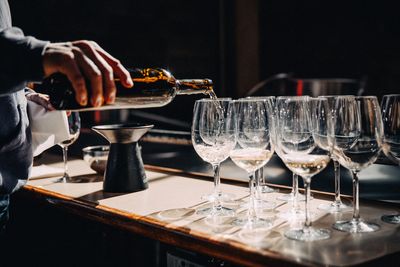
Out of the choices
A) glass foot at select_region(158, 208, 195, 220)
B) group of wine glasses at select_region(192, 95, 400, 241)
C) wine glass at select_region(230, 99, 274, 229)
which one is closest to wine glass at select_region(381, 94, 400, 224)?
group of wine glasses at select_region(192, 95, 400, 241)

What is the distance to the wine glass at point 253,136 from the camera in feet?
3.96

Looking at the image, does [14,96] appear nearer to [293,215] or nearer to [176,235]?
[176,235]

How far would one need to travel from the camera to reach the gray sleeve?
3.30ft

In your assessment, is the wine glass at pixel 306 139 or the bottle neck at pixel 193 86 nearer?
the wine glass at pixel 306 139

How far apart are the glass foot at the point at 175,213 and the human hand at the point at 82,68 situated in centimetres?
38

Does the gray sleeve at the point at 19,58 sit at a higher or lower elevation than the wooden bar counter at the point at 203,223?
higher

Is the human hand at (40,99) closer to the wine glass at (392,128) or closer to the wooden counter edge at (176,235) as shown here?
the wooden counter edge at (176,235)

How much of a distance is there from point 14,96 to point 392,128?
1016 millimetres

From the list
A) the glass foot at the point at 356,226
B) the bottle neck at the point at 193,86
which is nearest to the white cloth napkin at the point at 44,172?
the bottle neck at the point at 193,86

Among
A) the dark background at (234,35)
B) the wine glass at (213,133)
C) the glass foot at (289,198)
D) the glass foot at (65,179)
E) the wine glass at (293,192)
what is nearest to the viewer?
the wine glass at (293,192)

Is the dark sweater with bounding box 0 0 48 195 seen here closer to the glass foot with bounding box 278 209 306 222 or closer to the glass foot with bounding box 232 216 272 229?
the glass foot with bounding box 232 216 272 229

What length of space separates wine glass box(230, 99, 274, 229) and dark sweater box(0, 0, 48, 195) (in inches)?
20.0

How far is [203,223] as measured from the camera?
119 centimetres

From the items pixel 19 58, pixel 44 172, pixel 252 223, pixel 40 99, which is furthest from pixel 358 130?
pixel 44 172
